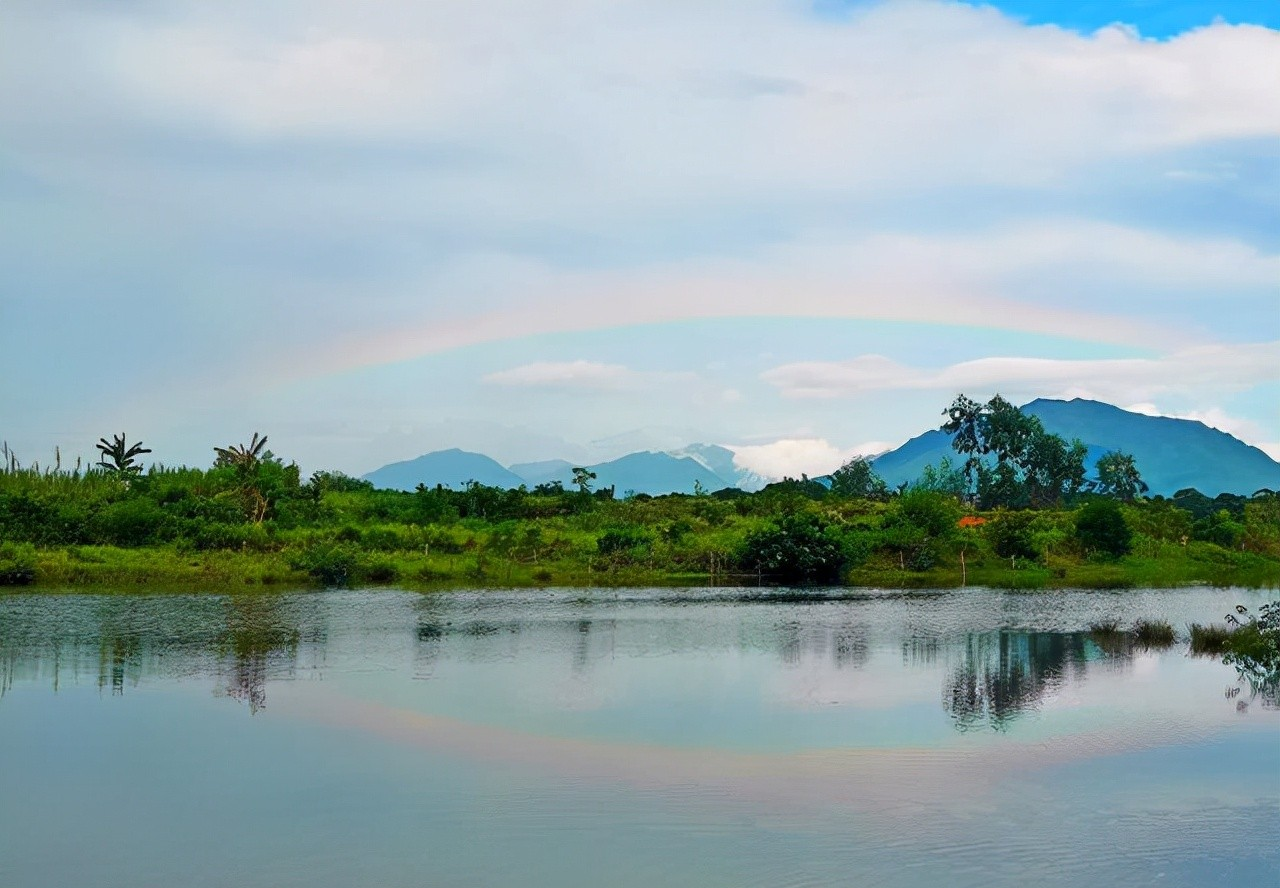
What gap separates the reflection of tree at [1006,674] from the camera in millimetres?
18375

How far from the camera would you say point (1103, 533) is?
51.3 metres

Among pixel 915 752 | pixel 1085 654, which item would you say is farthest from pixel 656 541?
pixel 915 752

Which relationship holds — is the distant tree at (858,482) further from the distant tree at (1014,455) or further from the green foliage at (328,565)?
the green foliage at (328,565)

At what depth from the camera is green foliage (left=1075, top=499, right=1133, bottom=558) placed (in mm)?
51312

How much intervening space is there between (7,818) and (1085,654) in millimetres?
20042

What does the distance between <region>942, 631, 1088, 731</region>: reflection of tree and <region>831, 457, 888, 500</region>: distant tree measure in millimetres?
57278

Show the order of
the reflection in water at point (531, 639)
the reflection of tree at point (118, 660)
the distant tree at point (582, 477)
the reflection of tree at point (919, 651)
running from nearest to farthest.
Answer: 1. the reflection of tree at point (118, 660)
2. the reflection in water at point (531, 639)
3. the reflection of tree at point (919, 651)
4. the distant tree at point (582, 477)

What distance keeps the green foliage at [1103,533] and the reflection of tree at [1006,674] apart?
80.7 ft

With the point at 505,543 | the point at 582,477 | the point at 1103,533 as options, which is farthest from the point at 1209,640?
the point at 582,477

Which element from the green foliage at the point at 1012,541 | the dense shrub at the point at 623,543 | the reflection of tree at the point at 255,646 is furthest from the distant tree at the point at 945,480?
the reflection of tree at the point at 255,646

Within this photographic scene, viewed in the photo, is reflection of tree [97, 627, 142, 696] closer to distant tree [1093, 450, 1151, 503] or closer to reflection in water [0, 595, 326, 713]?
reflection in water [0, 595, 326, 713]

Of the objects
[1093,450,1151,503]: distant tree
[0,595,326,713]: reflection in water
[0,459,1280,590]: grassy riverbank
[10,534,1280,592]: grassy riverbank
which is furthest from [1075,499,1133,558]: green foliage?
[1093,450,1151,503]: distant tree

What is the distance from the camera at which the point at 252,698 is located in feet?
63.4

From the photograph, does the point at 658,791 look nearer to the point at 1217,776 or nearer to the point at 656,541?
the point at 1217,776
